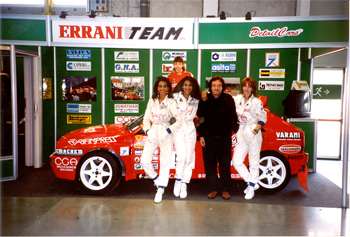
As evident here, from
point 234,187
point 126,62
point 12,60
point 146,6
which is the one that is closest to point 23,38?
point 12,60

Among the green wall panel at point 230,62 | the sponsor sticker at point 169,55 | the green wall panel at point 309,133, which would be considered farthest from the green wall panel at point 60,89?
the green wall panel at point 309,133

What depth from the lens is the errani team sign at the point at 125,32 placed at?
6.43 meters

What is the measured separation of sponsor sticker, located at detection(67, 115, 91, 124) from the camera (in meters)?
7.07

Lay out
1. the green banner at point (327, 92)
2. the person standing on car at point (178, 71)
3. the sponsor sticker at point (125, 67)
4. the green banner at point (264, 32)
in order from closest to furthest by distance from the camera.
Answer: the person standing on car at point (178, 71)
the green banner at point (264, 32)
the sponsor sticker at point (125, 67)
the green banner at point (327, 92)

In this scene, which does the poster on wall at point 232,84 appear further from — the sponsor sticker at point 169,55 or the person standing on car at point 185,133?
the person standing on car at point 185,133

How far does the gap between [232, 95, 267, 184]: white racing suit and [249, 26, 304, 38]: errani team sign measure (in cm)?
261

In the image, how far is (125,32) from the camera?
6504mm

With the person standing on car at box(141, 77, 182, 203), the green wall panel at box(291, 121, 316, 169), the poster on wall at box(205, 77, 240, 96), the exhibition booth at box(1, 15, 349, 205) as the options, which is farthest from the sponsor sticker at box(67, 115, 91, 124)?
the green wall panel at box(291, 121, 316, 169)

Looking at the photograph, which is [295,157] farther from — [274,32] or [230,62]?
[230,62]

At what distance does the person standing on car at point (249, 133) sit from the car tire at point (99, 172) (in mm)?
1909

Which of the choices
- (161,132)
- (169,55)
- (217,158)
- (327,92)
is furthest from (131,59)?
(327,92)

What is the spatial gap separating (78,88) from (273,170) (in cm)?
504

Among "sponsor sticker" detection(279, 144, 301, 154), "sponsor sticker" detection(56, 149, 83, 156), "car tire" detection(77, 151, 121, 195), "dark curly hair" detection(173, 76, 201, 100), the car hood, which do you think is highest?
"dark curly hair" detection(173, 76, 201, 100)

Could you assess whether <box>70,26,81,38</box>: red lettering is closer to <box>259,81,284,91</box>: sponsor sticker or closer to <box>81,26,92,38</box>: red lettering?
<box>81,26,92,38</box>: red lettering
